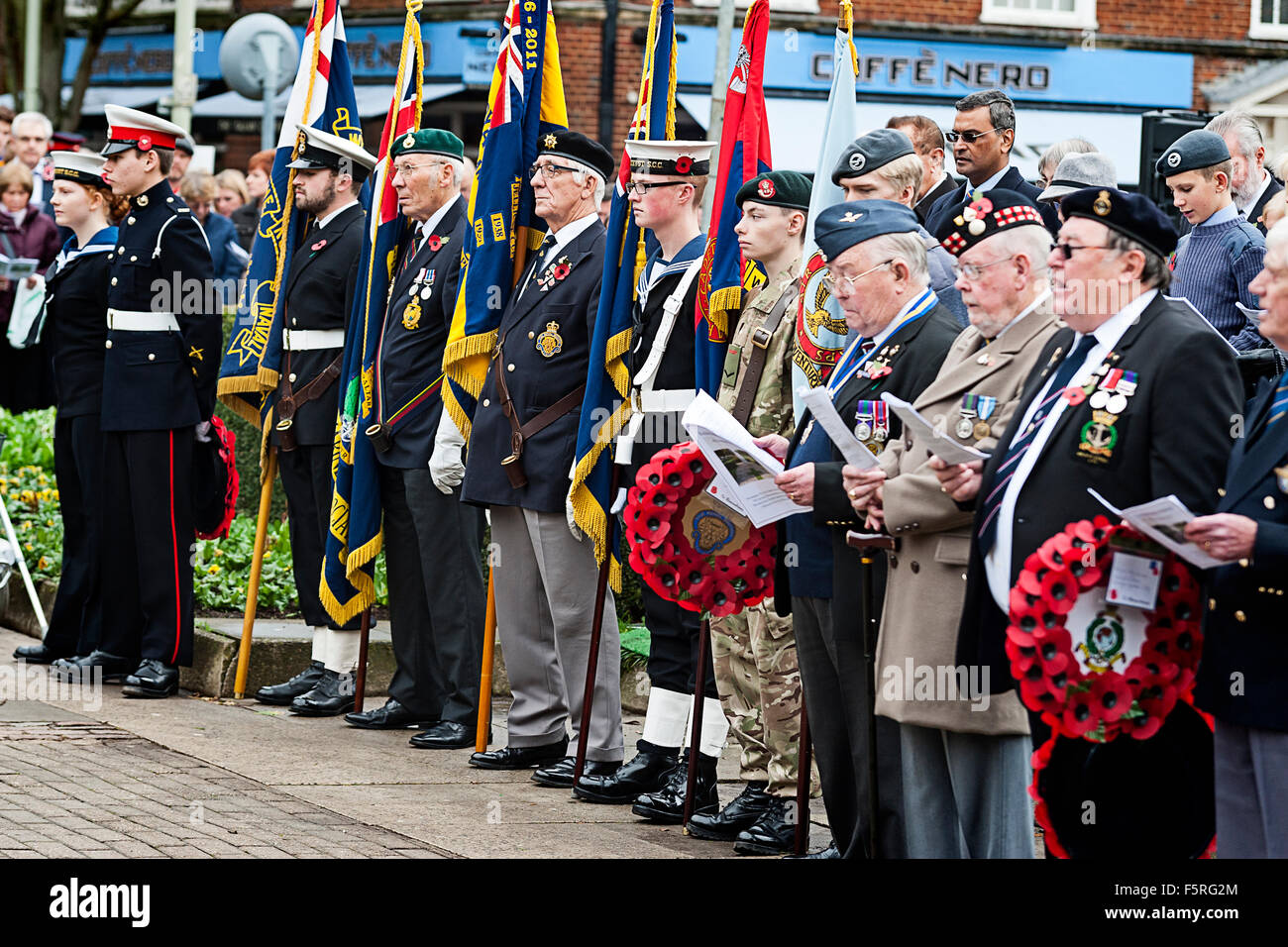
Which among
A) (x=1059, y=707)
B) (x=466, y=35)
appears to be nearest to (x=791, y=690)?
(x=1059, y=707)

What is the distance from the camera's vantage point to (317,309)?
8852mm

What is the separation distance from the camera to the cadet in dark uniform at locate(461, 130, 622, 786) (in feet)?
24.5

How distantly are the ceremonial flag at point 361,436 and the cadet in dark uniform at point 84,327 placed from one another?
140cm

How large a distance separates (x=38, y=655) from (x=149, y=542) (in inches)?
45.1

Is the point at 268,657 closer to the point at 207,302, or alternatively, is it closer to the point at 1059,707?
the point at 207,302

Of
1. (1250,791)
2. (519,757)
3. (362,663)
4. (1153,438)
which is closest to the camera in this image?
(1250,791)

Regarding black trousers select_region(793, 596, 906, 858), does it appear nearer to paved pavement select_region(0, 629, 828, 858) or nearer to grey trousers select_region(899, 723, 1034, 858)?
grey trousers select_region(899, 723, 1034, 858)

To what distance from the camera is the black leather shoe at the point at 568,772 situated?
730 centimetres

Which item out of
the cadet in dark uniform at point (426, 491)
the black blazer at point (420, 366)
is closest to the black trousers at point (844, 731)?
the cadet in dark uniform at point (426, 491)

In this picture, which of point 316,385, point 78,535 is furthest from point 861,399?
point 78,535

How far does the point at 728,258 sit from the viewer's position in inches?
267

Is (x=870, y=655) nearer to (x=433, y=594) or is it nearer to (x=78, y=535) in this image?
(x=433, y=594)

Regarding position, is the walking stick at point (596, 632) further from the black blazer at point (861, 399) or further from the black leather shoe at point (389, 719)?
the black blazer at point (861, 399)

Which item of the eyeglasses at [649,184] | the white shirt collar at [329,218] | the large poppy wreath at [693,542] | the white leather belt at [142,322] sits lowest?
the large poppy wreath at [693,542]
